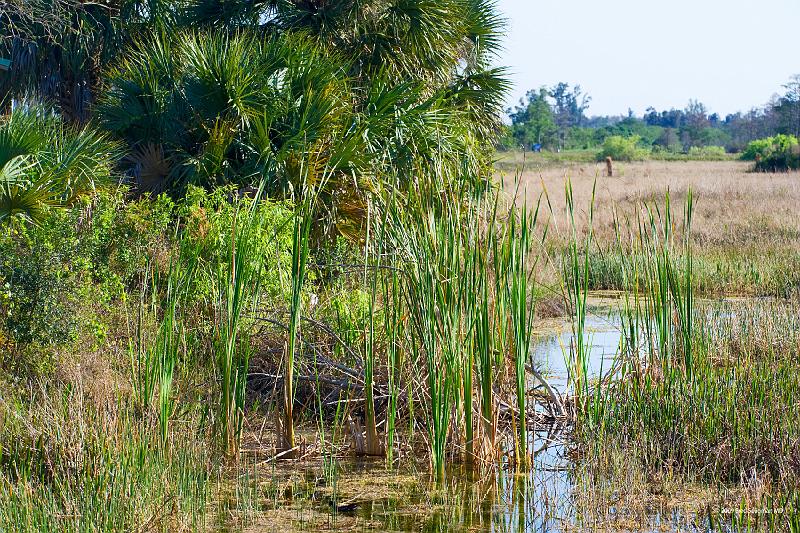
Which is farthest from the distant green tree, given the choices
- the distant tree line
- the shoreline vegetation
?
the shoreline vegetation

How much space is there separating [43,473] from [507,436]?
308cm

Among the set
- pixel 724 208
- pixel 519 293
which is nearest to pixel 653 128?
pixel 724 208

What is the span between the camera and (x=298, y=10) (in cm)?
1280

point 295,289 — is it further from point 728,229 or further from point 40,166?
point 728,229

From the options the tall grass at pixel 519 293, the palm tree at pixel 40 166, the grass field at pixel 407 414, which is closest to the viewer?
the grass field at pixel 407 414

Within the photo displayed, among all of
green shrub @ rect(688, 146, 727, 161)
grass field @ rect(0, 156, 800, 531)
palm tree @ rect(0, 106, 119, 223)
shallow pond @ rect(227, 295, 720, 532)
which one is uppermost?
green shrub @ rect(688, 146, 727, 161)

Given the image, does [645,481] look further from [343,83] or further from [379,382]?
[343,83]

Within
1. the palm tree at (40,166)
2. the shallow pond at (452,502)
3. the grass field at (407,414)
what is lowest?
the shallow pond at (452,502)

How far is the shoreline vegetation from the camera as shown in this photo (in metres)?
5.49

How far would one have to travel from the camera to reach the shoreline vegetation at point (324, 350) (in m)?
5.49

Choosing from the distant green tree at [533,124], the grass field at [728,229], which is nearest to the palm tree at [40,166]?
the grass field at [728,229]

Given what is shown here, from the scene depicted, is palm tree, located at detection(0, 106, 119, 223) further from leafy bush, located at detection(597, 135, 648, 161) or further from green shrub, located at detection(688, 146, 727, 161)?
green shrub, located at detection(688, 146, 727, 161)

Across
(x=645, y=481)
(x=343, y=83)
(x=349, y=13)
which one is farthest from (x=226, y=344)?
(x=349, y=13)

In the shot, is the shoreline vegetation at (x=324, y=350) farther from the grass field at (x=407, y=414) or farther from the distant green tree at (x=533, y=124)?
the distant green tree at (x=533, y=124)
